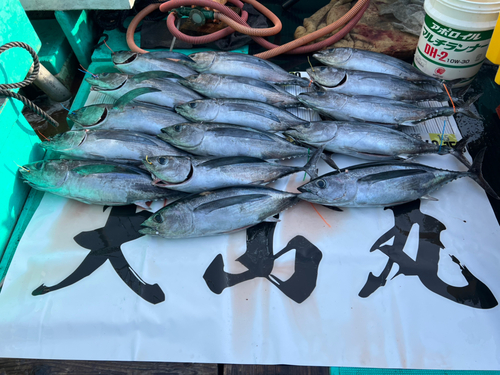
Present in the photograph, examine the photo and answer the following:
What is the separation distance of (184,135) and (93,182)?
0.69 m

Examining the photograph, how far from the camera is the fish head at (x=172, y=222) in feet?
6.45

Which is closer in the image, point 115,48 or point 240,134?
point 240,134

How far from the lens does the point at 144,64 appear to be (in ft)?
9.23

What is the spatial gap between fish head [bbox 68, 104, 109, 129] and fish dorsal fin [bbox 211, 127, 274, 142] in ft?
2.93

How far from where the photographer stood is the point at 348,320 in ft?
6.00

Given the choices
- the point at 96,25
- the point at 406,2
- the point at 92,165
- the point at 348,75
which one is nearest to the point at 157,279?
the point at 92,165

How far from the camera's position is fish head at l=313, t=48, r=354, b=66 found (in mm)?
2841

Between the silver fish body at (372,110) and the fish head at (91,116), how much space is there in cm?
166

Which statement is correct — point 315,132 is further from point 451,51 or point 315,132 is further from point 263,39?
point 263,39

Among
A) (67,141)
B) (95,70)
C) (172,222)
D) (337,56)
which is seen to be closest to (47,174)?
(67,141)

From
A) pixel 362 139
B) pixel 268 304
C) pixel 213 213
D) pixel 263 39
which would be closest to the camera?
pixel 268 304

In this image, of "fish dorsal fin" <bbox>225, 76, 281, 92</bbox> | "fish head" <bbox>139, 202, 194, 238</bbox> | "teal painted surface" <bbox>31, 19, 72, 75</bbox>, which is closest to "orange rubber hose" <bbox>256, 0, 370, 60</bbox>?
"fish dorsal fin" <bbox>225, 76, 281, 92</bbox>

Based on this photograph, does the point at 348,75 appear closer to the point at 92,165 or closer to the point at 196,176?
the point at 196,176

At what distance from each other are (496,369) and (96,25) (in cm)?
451
